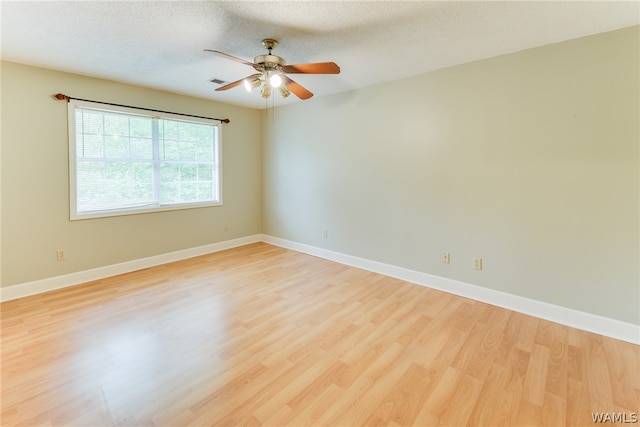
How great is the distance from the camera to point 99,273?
367 cm

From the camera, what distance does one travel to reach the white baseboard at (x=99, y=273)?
3123 mm

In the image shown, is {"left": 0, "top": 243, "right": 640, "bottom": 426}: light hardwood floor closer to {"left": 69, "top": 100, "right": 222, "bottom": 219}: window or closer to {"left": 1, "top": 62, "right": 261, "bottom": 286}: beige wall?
{"left": 1, "top": 62, "right": 261, "bottom": 286}: beige wall

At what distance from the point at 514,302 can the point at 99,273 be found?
15.5 ft

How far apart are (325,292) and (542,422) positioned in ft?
6.82

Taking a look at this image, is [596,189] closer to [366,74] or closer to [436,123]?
[436,123]

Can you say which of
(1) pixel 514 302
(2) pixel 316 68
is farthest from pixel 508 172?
(2) pixel 316 68

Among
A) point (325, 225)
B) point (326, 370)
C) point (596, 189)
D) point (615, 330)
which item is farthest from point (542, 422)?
point (325, 225)

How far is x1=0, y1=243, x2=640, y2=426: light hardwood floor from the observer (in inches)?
65.6

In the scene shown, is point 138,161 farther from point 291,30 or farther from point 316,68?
point 316,68

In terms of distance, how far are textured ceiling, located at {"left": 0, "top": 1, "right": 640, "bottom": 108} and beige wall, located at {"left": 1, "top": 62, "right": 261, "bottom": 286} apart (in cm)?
29

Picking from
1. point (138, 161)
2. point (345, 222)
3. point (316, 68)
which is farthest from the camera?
point (345, 222)

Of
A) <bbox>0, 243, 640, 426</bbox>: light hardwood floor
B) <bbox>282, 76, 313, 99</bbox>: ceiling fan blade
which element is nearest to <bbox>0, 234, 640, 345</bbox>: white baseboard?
<bbox>0, 243, 640, 426</bbox>: light hardwood floor

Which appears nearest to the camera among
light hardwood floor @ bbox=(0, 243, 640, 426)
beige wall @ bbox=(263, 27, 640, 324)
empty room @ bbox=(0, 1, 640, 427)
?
light hardwood floor @ bbox=(0, 243, 640, 426)

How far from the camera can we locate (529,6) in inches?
78.9
